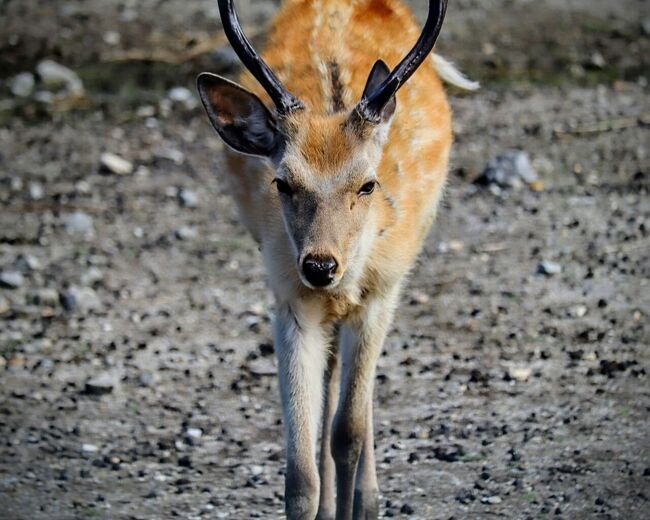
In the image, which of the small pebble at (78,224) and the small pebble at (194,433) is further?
the small pebble at (78,224)

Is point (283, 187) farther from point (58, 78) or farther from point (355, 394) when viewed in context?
point (58, 78)

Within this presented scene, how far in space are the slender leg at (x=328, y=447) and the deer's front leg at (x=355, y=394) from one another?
16cm

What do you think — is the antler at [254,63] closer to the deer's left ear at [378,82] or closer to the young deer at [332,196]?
the young deer at [332,196]

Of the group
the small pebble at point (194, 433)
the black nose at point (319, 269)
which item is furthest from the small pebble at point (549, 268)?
the black nose at point (319, 269)

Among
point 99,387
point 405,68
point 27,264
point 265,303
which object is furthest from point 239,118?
point 27,264

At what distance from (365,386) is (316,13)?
2029 millimetres

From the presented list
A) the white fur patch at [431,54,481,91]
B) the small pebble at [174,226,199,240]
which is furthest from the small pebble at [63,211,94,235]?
the white fur patch at [431,54,481,91]

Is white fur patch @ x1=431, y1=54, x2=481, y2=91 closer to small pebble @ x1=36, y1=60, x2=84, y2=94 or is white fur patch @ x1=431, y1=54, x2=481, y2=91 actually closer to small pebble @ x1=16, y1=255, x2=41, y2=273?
small pebble @ x1=16, y1=255, x2=41, y2=273

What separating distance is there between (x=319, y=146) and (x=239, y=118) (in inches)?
16.7

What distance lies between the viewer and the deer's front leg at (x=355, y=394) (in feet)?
18.9

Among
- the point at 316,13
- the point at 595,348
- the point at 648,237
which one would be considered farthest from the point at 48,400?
the point at 648,237

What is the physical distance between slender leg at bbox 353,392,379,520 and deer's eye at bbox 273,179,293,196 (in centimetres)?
124

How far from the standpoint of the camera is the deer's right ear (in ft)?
17.9

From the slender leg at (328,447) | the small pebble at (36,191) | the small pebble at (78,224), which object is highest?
the slender leg at (328,447)
